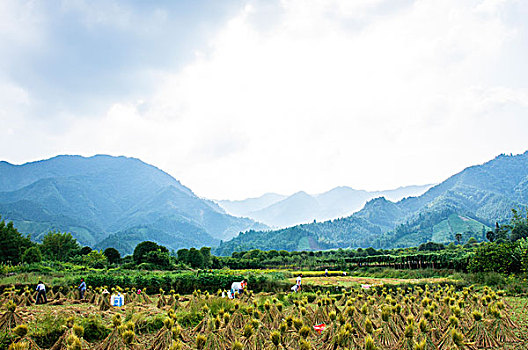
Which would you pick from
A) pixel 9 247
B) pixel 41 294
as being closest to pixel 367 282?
Answer: pixel 41 294

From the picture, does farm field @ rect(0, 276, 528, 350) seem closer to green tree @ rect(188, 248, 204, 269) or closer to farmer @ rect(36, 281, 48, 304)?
farmer @ rect(36, 281, 48, 304)

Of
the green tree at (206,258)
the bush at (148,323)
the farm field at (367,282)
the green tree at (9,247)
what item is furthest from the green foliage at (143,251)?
the bush at (148,323)

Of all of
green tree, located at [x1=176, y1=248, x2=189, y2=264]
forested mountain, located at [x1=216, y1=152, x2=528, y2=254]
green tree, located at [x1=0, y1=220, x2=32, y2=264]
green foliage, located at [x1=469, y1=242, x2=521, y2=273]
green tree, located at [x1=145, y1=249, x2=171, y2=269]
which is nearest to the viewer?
green foliage, located at [x1=469, y1=242, x2=521, y2=273]

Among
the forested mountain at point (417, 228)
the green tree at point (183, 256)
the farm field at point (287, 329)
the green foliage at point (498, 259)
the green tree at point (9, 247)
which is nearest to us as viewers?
the farm field at point (287, 329)

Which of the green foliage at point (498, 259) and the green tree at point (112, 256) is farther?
the green tree at point (112, 256)

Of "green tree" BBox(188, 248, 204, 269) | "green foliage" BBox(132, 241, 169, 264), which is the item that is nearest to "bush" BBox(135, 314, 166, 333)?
"green foliage" BBox(132, 241, 169, 264)

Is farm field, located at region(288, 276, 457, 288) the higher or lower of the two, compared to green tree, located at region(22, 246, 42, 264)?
lower

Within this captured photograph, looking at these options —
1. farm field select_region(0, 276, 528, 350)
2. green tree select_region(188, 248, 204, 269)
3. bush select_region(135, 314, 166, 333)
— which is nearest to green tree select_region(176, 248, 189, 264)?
green tree select_region(188, 248, 204, 269)

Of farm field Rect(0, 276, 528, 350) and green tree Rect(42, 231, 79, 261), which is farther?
green tree Rect(42, 231, 79, 261)

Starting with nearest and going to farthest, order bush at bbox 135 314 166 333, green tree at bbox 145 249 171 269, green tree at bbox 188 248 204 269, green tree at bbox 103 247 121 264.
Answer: bush at bbox 135 314 166 333 < green tree at bbox 145 249 171 269 < green tree at bbox 188 248 204 269 < green tree at bbox 103 247 121 264

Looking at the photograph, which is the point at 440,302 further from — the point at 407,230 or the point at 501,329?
the point at 407,230

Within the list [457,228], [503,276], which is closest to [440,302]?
[503,276]

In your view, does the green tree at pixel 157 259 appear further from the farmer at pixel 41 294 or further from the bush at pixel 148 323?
the bush at pixel 148 323

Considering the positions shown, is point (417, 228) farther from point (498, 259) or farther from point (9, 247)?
point (9, 247)
